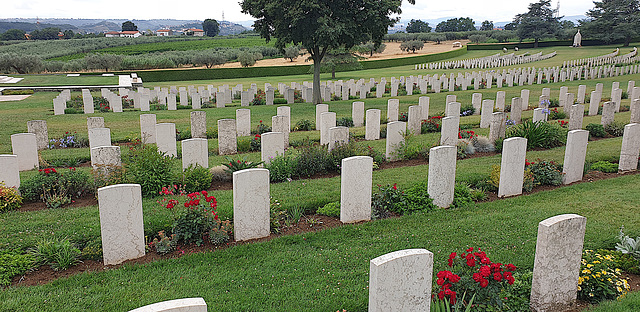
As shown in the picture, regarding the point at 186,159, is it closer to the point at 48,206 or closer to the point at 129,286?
the point at 48,206

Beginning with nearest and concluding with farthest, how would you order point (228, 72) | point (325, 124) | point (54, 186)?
point (54, 186)
point (325, 124)
point (228, 72)

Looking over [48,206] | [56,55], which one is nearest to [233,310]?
[48,206]

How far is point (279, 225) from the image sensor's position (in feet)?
22.7

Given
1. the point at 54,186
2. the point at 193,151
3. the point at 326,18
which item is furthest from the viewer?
the point at 326,18

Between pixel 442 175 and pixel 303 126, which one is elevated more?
pixel 442 175

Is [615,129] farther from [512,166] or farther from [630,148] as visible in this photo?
[512,166]

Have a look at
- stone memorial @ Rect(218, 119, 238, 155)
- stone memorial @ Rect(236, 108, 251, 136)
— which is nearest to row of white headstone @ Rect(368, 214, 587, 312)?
stone memorial @ Rect(218, 119, 238, 155)

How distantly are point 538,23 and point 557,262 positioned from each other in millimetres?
72406

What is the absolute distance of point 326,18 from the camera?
1773 cm

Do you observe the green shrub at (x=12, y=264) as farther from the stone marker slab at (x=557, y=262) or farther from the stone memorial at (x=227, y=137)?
the stone memorial at (x=227, y=137)

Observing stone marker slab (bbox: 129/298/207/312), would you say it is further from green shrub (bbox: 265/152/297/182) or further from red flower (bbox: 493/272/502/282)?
green shrub (bbox: 265/152/297/182)

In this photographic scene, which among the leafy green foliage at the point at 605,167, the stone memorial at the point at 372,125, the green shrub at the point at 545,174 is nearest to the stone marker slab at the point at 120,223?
the green shrub at the point at 545,174

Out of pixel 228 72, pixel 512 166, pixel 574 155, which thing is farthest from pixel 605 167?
pixel 228 72

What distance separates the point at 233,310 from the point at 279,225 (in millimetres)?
2314
